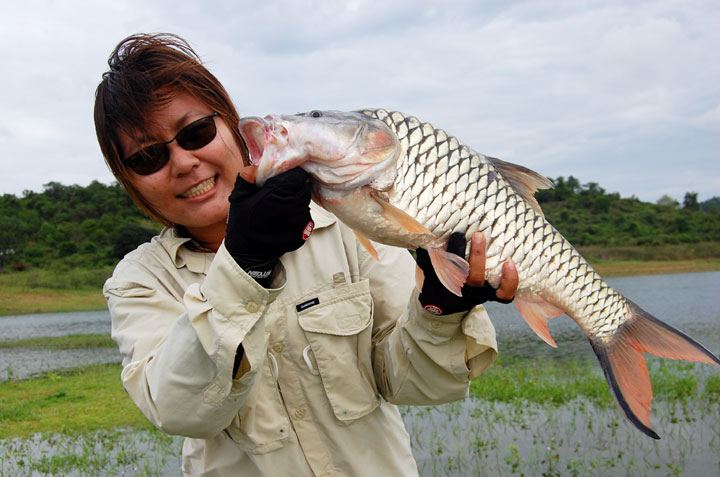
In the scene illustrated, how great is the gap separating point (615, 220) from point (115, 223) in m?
46.7

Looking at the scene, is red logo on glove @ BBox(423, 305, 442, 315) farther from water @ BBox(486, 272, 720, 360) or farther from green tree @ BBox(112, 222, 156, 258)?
green tree @ BBox(112, 222, 156, 258)

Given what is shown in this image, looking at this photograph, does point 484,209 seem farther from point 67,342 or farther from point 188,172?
point 67,342

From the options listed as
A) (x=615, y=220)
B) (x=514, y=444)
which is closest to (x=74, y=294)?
(x=514, y=444)

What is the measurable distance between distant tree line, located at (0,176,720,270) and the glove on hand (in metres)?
42.0

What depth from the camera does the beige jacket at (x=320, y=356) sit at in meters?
2.06

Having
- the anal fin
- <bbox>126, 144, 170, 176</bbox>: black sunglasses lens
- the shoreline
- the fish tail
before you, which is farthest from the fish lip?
the shoreline

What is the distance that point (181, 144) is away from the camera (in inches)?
86.4

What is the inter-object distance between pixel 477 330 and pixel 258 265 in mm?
871

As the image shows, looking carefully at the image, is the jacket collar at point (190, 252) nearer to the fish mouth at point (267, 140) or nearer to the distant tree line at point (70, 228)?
the fish mouth at point (267, 140)

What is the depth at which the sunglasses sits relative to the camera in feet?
7.23

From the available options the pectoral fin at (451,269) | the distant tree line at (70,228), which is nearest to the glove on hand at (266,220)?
the pectoral fin at (451,269)

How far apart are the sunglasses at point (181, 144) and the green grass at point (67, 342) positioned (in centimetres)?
1487

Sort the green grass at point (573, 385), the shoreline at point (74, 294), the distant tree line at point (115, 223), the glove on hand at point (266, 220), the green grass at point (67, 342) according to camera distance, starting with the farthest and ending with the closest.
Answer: the distant tree line at point (115, 223), the shoreline at point (74, 294), the green grass at point (67, 342), the green grass at point (573, 385), the glove on hand at point (266, 220)

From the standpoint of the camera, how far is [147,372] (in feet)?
6.24
